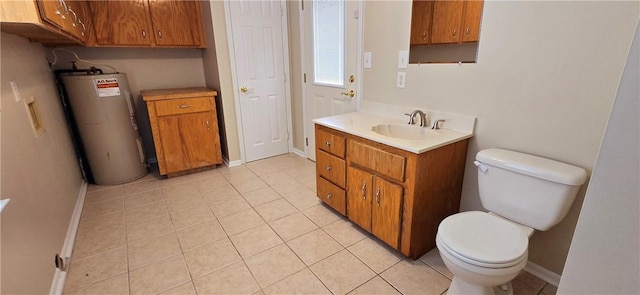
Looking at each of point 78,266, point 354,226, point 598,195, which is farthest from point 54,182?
point 598,195

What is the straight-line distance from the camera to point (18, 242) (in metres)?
1.28

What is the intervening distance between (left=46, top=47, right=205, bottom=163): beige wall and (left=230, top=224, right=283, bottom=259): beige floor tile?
6.94ft

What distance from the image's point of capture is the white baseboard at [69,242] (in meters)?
1.57

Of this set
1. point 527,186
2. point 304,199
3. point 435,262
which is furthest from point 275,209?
point 527,186

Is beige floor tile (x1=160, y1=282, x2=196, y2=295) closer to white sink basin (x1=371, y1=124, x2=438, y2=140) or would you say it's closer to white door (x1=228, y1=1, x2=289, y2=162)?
white sink basin (x1=371, y1=124, x2=438, y2=140)

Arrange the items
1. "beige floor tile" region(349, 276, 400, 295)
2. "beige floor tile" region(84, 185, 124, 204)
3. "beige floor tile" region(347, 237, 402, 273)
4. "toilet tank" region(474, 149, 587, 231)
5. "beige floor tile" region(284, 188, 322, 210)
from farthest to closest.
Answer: "beige floor tile" region(84, 185, 124, 204) < "beige floor tile" region(284, 188, 322, 210) < "beige floor tile" region(347, 237, 402, 273) < "beige floor tile" region(349, 276, 400, 295) < "toilet tank" region(474, 149, 587, 231)

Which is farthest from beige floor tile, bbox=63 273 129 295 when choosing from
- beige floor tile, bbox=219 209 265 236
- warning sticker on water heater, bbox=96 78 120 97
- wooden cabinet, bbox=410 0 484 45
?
wooden cabinet, bbox=410 0 484 45

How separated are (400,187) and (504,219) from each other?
1.79 ft

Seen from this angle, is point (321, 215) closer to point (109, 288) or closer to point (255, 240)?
point (255, 240)

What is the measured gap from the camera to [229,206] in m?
2.52

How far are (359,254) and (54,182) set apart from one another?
208 centimetres

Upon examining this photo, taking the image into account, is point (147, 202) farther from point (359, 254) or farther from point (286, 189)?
point (359, 254)

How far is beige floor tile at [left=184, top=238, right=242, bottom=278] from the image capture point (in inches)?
69.6

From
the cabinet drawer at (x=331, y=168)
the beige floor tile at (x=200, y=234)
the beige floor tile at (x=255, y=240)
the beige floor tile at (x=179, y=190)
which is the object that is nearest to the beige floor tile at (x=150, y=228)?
the beige floor tile at (x=200, y=234)
